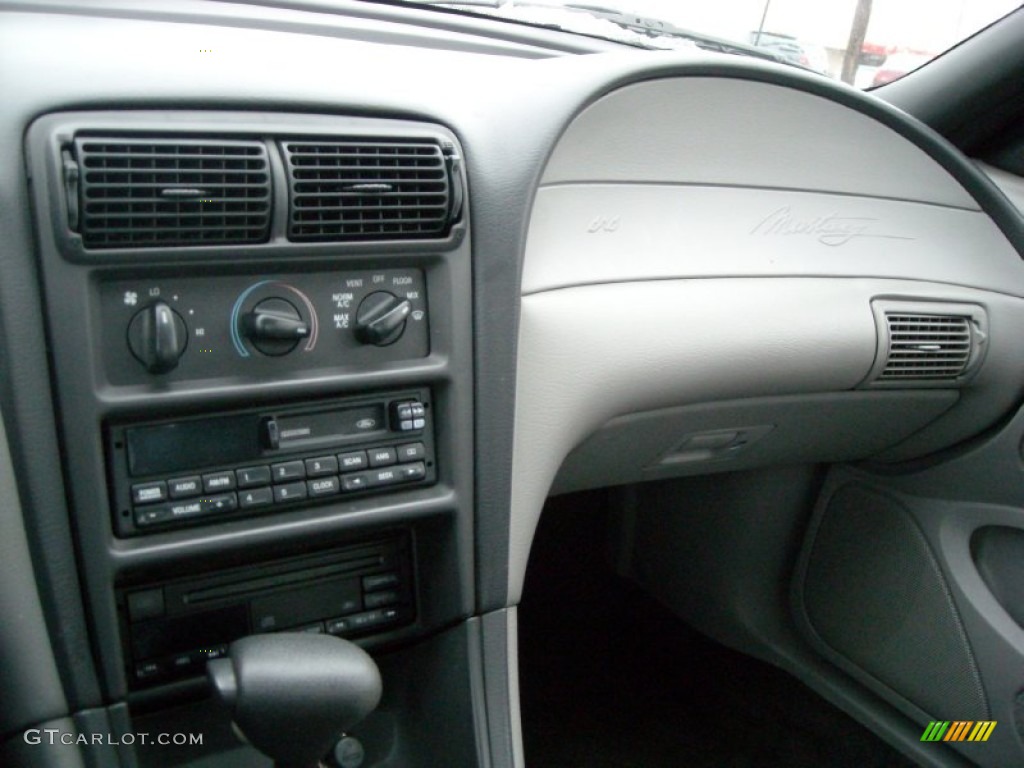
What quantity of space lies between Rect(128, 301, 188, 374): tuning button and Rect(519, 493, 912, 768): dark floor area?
1.48 meters

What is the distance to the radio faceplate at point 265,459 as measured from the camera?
1075 mm

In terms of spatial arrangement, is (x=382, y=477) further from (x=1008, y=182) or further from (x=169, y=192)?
(x=1008, y=182)

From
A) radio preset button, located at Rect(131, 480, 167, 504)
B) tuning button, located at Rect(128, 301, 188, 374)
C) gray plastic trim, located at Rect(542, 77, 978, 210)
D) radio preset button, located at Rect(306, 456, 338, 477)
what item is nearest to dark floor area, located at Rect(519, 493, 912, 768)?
gray plastic trim, located at Rect(542, 77, 978, 210)

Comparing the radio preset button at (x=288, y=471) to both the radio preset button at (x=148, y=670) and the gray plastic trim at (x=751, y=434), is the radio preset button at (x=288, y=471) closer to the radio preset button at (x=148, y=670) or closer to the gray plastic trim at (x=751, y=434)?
the radio preset button at (x=148, y=670)

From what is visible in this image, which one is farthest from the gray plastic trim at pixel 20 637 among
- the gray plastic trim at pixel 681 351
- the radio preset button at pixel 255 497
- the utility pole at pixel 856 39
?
the utility pole at pixel 856 39

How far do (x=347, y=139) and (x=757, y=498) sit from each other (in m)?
1.57

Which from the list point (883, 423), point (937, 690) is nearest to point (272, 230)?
point (883, 423)

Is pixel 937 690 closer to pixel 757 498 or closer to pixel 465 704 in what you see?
pixel 757 498

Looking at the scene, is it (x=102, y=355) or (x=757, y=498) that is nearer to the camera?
(x=102, y=355)

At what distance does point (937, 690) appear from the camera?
6.93 feet

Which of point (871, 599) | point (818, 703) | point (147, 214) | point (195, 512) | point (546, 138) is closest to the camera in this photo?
point (147, 214)

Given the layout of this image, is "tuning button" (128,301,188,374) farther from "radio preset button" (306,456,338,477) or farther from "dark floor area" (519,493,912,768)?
"dark floor area" (519,493,912,768)

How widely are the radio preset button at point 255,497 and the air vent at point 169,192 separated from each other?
28cm

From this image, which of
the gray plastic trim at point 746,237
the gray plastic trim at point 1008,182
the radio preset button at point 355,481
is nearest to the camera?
the radio preset button at point 355,481
